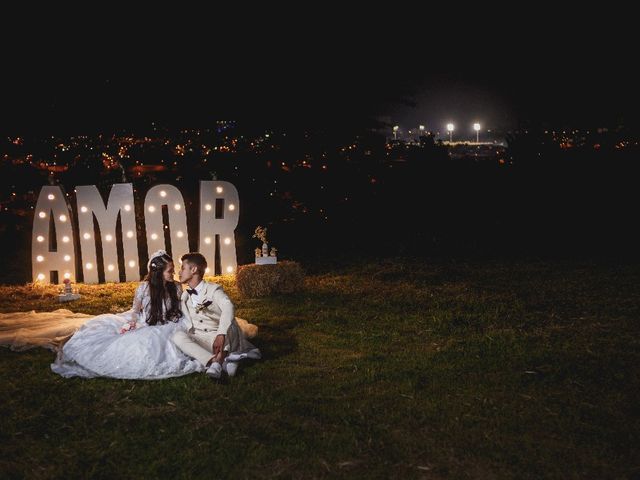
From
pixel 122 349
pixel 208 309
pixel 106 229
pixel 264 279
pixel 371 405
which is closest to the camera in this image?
pixel 371 405

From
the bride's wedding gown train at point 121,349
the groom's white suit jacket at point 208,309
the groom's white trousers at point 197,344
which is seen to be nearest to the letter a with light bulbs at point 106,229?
the bride's wedding gown train at point 121,349

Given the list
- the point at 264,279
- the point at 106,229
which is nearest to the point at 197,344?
the point at 264,279

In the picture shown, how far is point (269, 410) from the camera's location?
6586mm

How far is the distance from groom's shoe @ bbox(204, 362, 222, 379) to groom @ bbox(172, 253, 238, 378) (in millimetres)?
200

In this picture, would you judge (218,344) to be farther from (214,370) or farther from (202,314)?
(202,314)

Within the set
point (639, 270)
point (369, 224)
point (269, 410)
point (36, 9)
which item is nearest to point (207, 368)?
point (269, 410)

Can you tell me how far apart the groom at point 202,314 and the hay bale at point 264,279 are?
4.02 meters

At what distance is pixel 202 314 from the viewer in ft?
26.0

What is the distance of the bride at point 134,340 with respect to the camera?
7.57 meters

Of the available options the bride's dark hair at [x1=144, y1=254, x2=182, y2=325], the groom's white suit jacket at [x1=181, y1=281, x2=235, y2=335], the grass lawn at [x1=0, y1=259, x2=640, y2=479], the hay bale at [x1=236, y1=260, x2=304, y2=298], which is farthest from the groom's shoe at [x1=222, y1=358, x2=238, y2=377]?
the hay bale at [x1=236, y1=260, x2=304, y2=298]

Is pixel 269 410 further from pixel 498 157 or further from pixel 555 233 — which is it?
pixel 498 157

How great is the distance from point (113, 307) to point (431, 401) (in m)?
6.59

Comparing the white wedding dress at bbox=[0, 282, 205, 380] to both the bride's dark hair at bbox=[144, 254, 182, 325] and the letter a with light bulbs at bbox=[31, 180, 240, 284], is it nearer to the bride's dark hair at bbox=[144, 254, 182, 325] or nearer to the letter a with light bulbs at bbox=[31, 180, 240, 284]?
the bride's dark hair at bbox=[144, 254, 182, 325]

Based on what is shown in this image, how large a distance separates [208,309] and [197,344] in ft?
1.39
